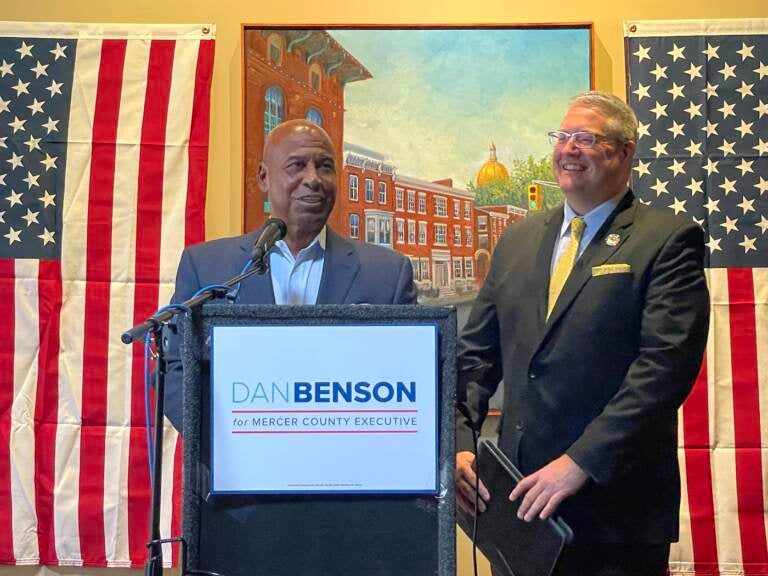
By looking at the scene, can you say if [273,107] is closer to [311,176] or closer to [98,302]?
[98,302]

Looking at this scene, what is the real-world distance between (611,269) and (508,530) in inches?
24.9

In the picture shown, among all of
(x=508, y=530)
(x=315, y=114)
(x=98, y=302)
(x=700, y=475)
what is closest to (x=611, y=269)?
(x=508, y=530)

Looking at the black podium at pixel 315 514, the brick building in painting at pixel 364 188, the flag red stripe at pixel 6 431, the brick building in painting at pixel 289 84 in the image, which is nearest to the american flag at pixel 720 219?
the brick building in painting at pixel 364 188

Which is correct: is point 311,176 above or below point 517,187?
below

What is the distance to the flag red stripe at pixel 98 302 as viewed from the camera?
3.26m

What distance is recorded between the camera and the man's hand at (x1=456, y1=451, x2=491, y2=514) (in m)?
1.94

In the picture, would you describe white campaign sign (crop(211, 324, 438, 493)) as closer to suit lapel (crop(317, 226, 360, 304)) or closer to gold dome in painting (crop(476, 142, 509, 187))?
suit lapel (crop(317, 226, 360, 304))

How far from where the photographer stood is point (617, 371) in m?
1.95

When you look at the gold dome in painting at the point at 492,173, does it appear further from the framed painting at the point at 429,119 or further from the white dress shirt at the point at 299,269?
the white dress shirt at the point at 299,269

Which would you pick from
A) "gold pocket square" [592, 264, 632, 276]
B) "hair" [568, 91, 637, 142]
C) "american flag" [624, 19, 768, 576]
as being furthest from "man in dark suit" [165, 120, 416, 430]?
"american flag" [624, 19, 768, 576]

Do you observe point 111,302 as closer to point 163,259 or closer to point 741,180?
point 163,259

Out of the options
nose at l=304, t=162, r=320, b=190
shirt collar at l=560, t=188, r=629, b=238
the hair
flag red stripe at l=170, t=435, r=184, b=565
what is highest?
the hair

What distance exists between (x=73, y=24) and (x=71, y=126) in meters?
0.40

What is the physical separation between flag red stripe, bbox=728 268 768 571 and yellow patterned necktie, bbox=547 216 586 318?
4.55ft
